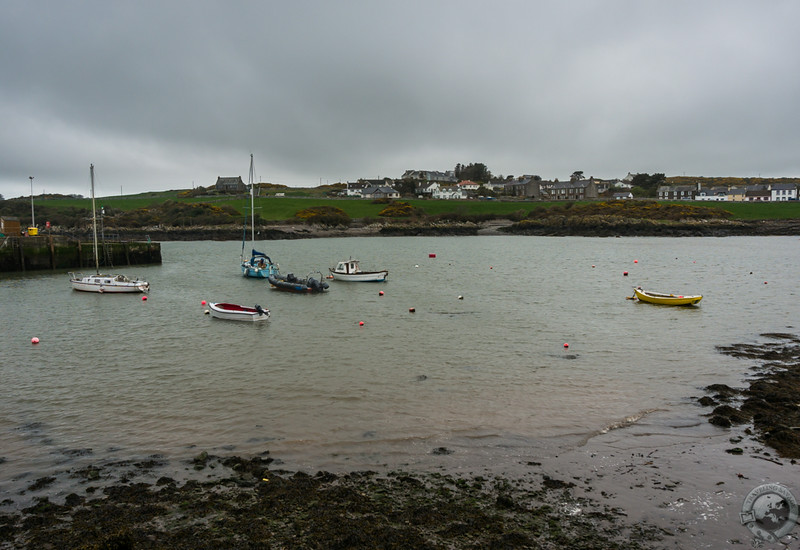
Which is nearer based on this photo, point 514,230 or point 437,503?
point 437,503

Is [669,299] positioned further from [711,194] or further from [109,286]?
[711,194]

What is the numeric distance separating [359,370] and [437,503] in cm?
836

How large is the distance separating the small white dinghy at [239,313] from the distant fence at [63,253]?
32778mm

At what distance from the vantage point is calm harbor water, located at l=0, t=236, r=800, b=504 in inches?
436

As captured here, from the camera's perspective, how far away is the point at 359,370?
16.5 m

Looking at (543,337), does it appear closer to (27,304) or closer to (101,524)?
(101,524)

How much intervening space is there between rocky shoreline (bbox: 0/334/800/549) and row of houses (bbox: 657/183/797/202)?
147 meters

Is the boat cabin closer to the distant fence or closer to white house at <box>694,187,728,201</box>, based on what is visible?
the distant fence

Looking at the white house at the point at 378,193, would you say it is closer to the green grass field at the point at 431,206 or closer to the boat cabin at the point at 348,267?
the green grass field at the point at 431,206

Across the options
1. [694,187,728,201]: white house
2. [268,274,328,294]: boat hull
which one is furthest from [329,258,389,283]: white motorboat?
[694,187,728,201]: white house

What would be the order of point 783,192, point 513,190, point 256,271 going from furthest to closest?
1. point 513,190
2. point 783,192
3. point 256,271

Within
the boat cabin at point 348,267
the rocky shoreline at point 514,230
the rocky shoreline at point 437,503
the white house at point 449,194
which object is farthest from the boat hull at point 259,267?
the white house at point 449,194

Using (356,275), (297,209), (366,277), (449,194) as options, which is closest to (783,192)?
(449,194)

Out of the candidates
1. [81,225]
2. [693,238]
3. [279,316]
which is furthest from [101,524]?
[81,225]
